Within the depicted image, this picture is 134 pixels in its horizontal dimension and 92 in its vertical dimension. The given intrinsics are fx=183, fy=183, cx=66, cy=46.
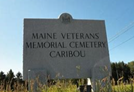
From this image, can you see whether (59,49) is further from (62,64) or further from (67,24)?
(67,24)

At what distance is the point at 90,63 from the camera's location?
22.6 feet

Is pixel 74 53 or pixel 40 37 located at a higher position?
pixel 40 37

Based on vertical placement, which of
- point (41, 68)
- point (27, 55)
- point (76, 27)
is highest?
point (76, 27)

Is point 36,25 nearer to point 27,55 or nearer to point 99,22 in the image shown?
point 27,55

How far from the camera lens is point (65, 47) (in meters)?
6.95

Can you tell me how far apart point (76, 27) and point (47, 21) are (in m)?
1.16

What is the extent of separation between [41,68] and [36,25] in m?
1.66

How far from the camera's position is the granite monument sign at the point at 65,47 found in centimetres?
666

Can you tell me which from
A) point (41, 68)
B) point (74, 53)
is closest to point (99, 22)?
point (74, 53)

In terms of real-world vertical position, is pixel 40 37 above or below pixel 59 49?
above

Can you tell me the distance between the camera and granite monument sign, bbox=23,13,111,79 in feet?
21.8

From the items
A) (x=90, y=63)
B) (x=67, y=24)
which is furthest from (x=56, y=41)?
(x=90, y=63)

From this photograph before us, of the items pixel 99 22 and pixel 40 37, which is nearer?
pixel 40 37

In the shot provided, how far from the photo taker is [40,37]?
22.7 feet
